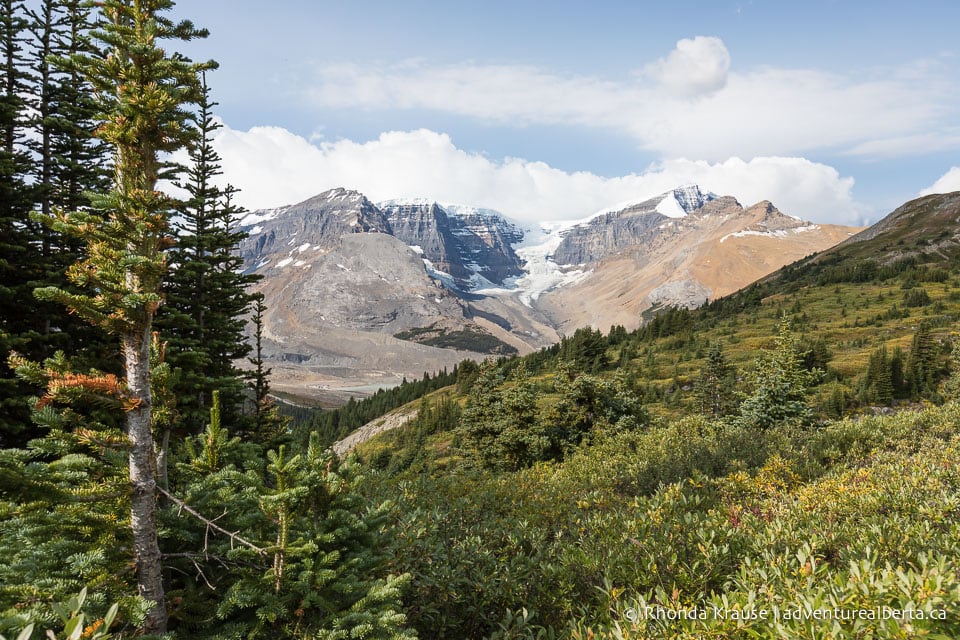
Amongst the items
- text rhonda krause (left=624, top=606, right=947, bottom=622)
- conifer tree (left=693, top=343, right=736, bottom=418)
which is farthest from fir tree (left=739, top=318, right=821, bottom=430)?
text rhonda krause (left=624, top=606, right=947, bottom=622)

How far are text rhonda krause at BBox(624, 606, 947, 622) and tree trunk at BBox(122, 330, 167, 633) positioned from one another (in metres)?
4.55

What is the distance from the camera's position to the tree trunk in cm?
425

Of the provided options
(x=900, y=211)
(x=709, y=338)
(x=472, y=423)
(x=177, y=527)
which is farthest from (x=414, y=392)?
(x=900, y=211)

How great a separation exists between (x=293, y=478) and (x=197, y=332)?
2197cm

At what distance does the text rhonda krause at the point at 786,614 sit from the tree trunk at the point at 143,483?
4.55 m

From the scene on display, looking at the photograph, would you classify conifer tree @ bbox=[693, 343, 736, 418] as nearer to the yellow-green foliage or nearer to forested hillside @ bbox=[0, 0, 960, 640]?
forested hillside @ bbox=[0, 0, 960, 640]

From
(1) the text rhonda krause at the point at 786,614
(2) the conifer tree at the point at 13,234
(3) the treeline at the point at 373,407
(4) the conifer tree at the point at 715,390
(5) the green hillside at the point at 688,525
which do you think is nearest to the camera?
(1) the text rhonda krause at the point at 786,614

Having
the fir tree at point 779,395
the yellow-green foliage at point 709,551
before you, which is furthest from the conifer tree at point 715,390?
the yellow-green foliage at point 709,551

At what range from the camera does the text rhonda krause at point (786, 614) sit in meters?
3.11

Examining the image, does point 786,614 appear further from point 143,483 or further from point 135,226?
point 135,226

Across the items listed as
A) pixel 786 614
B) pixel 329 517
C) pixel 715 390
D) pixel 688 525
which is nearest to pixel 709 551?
pixel 688 525

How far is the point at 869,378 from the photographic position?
157 feet

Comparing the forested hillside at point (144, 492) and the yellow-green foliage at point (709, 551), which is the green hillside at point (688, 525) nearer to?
the yellow-green foliage at point (709, 551)

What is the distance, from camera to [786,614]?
3529 mm
